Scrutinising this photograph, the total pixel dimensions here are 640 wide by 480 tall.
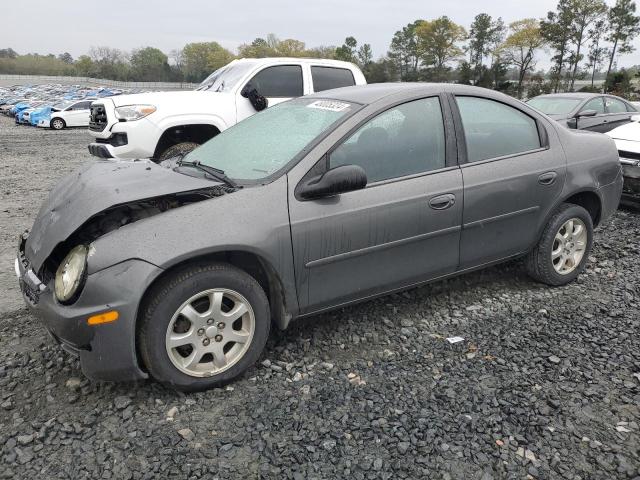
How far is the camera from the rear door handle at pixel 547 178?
370 cm

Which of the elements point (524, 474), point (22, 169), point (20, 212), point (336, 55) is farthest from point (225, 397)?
point (336, 55)

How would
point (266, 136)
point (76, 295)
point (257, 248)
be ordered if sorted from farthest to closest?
point (266, 136), point (257, 248), point (76, 295)

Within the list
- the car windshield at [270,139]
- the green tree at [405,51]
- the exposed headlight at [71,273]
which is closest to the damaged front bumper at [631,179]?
the car windshield at [270,139]

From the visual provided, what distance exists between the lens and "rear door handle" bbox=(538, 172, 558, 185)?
146 inches

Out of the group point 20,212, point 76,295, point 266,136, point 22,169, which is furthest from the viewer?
point 22,169

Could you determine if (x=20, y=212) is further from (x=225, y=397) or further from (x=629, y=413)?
(x=629, y=413)

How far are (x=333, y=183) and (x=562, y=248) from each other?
7.60 feet

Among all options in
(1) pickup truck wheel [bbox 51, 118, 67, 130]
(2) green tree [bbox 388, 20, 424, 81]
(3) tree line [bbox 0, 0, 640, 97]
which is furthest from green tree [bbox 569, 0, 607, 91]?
(1) pickup truck wheel [bbox 51, 118, 67, 130]

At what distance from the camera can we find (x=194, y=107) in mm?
6520

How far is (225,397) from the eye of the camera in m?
2.70

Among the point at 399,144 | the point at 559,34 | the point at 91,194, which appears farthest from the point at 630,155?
the point at 559,34

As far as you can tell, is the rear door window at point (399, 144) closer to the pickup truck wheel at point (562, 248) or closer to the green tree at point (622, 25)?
the pickup truck wheel at point (562, 248)

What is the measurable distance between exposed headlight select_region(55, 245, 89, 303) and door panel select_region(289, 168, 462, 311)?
1.10 metres

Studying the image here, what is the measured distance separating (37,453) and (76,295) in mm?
730
